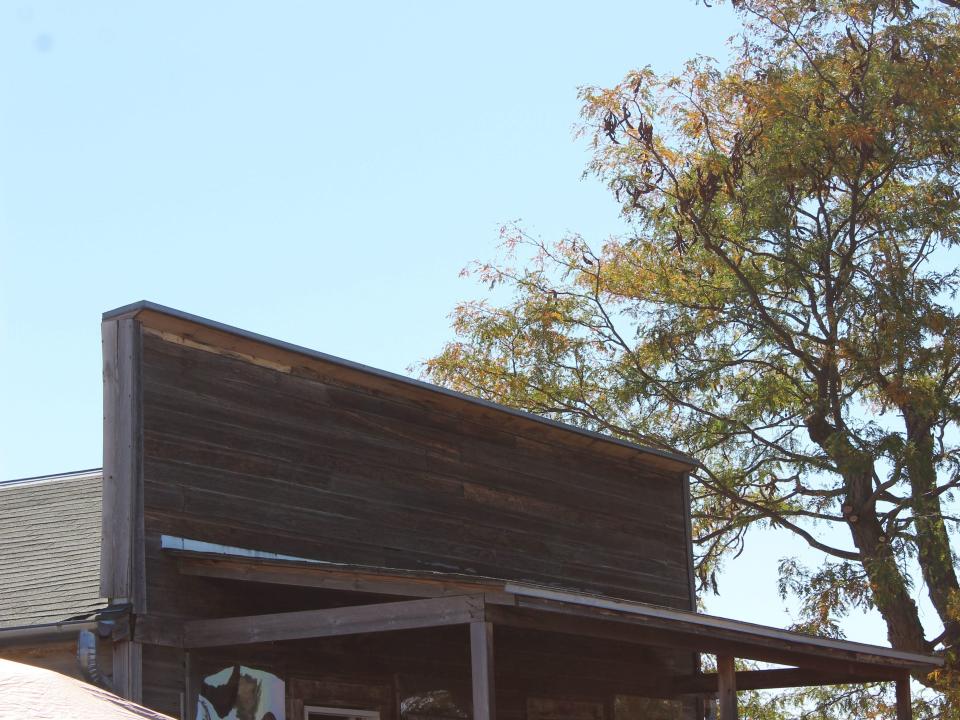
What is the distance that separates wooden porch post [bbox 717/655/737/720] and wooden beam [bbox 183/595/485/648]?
141 inches

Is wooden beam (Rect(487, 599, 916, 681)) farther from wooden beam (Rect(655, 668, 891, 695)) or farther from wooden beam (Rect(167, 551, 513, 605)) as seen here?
wooden beam (Rect(167, 551, 513, 605))

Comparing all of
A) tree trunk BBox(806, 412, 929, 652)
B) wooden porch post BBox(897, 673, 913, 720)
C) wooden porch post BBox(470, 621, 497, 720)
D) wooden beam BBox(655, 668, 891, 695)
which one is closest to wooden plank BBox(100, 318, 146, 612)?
wooden porch post BBox(470, 621, 497, 720)

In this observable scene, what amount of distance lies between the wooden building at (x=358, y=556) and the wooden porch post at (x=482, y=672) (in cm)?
1

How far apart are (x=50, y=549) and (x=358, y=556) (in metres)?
2.62

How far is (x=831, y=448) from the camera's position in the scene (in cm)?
2244

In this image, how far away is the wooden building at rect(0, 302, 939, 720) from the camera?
9.86m

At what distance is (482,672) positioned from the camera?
28.9 feet

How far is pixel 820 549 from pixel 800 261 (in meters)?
5.04

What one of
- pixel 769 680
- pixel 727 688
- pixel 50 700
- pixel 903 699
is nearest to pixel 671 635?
pixel 727 688

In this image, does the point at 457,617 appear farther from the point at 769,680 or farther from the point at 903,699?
the point at 769,680

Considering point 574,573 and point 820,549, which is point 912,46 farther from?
point 574,573

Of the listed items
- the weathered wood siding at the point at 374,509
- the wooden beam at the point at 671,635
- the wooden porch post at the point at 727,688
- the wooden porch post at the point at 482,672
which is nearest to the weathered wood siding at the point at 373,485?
the weathered wood siding at the point at 374,509

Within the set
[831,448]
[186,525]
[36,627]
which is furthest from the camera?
[831,448]

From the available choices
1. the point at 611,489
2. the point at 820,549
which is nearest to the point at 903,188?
the point at 820,549
